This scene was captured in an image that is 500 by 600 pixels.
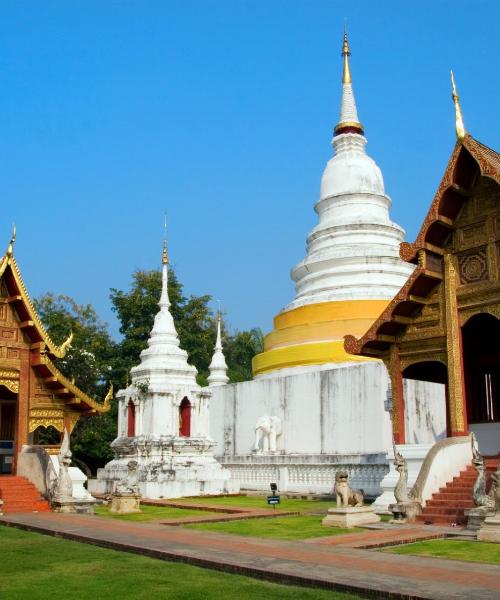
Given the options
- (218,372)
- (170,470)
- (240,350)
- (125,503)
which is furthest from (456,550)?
(240,350)

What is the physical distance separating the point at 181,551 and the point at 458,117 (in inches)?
363

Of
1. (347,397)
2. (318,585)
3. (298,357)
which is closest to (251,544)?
(318,585)

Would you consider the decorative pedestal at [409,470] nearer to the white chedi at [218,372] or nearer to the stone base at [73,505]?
the stone base at [73,505]

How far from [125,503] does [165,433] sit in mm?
6802

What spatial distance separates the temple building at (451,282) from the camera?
1337cm

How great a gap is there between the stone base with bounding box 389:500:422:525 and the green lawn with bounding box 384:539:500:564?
2.02 meters

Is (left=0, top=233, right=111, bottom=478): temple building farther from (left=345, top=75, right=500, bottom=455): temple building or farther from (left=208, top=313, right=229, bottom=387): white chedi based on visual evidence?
(left=208, top=313, right=229, bottom=387): white chedi

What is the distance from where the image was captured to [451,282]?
13852mm

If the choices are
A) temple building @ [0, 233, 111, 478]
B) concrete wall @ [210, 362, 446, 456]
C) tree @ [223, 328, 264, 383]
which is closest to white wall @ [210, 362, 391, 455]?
concrete wall @ [210, 362, 446, 456]

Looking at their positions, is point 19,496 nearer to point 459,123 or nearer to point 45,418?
point 45,418

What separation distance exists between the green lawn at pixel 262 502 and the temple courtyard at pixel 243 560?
323cm

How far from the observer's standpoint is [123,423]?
2372 centimetres

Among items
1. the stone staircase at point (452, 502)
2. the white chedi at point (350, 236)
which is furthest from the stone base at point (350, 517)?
the white chedi at point (350, 236)

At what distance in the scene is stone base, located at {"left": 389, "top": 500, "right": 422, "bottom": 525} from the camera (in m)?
12.0
